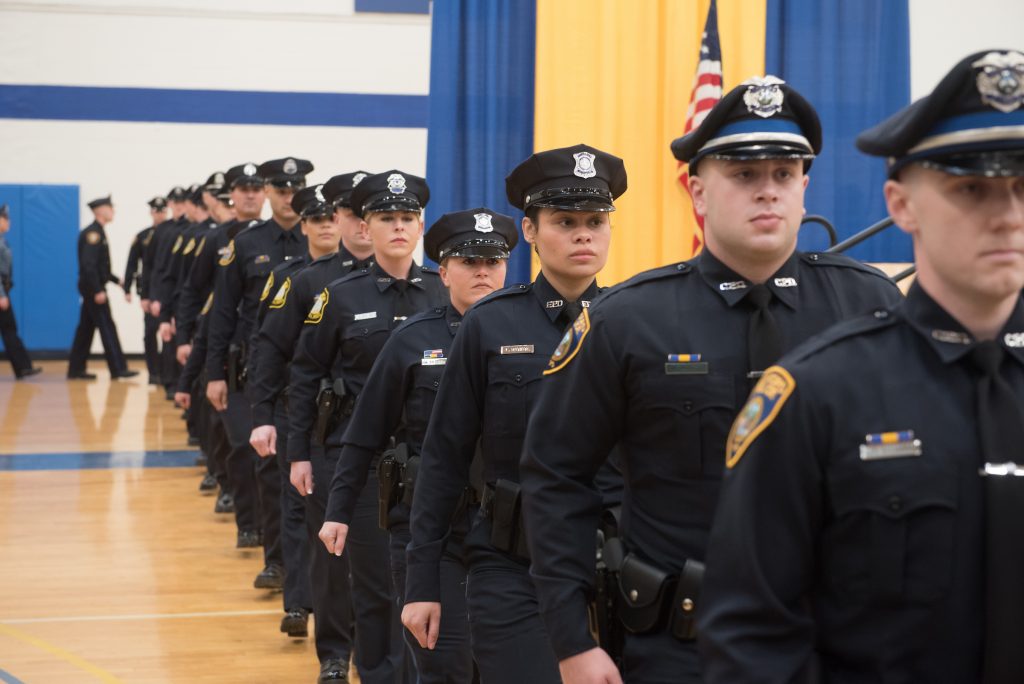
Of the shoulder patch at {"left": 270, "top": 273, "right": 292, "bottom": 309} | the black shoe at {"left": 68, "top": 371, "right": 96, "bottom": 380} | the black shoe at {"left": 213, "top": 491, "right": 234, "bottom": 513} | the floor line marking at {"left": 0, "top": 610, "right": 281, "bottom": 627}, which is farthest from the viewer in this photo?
the black shoe at {"left": 68, "top": 371, "right": 96, "bottom": 380}

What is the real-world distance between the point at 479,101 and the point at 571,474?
4.63m

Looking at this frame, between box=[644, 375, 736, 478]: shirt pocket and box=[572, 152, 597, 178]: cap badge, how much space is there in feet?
4.32

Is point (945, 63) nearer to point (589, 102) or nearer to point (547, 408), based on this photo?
point (589, 102)

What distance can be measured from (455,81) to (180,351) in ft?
11.9

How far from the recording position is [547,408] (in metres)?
2.64

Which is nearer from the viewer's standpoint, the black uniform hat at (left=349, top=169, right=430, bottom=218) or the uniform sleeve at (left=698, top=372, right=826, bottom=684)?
the uniform sleeve at (left=698, top=372, right=826, bottom=684)

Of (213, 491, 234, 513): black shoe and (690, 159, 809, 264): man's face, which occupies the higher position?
(690, 159, 809, 264): man's face

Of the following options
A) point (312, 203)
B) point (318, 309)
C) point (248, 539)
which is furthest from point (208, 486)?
point (318, 309)

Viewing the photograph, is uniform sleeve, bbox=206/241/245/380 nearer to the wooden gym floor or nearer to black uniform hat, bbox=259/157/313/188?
black uniform hat, bbox=259/157/313/188

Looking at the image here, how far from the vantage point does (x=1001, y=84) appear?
1.74m

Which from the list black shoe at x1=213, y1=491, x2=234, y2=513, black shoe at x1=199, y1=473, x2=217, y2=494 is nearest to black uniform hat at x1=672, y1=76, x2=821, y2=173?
black shoe at x1=213, y1=491, x2=234, y2=513

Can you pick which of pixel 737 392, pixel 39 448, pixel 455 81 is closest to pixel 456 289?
pixel 737 392

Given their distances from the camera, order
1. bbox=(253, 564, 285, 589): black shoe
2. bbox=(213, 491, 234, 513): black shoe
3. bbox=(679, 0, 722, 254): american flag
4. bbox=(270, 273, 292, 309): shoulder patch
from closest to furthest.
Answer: bbox=(270, 273, 292, 309): shoulder patch
bbox=(679, 0, 722, 254): american flag
bbox=(253, 564, 285, 589): black shoe
bbox=(213, 491, 234, 513): black shoe

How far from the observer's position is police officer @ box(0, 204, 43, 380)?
16438 millimetres
